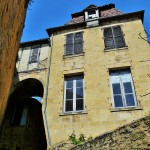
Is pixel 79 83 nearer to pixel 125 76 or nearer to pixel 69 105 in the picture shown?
pixel 69 105

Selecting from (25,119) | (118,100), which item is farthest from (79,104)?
(25,119)

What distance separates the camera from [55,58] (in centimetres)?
1100

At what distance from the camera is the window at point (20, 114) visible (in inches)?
432

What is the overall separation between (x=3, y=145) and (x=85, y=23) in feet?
27.5

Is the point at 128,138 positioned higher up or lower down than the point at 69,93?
lower down

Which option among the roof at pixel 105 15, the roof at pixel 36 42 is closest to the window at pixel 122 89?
the roof at pixel 105 15

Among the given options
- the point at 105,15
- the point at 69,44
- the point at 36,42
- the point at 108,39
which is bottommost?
the point at 108,39

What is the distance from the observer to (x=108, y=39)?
11.1m

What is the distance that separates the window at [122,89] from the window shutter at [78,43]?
2.50 meters

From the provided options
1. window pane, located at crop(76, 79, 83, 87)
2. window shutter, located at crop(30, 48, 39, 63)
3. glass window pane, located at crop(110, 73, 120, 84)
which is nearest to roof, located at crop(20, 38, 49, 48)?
window shutter, located at crop(30, 48, 39, 63)

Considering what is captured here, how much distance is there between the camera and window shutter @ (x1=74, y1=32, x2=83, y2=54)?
1102 centimetres

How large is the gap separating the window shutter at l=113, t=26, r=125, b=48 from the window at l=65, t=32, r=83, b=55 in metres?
2.00

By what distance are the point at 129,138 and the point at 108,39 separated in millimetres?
8260

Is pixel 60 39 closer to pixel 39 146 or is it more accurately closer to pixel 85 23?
pixel 85 23
